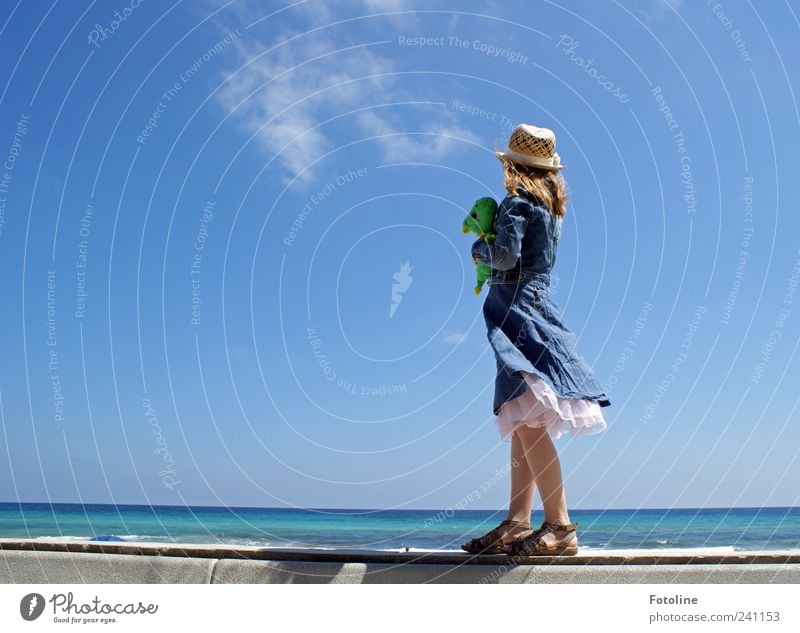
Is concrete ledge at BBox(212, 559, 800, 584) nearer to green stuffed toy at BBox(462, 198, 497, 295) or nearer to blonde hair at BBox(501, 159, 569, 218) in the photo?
green stuffed toy at BBox(462, 198, 497, 295)

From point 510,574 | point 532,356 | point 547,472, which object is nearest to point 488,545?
point 510,574

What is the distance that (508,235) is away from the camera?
4.21 meters

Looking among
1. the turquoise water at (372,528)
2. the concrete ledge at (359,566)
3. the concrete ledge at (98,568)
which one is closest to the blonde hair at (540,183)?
the concrete ledge at (359,566)

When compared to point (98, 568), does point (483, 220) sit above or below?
above

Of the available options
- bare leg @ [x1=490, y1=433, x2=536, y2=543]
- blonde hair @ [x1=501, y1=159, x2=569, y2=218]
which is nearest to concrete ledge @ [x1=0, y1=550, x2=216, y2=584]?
bare leg @ [x1=490, y1=433, x2=536, y2=543]

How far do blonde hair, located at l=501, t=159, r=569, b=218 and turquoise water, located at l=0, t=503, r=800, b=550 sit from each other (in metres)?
21.9

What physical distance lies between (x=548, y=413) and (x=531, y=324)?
55 centimetres

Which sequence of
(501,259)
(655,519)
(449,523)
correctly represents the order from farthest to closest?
1. (655,519)
2. (449,523)
3. (501,259)

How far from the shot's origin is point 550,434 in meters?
4.13

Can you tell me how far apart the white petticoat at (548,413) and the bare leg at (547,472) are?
0.23ft

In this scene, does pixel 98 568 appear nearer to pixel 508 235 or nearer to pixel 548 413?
pixel 548 413
